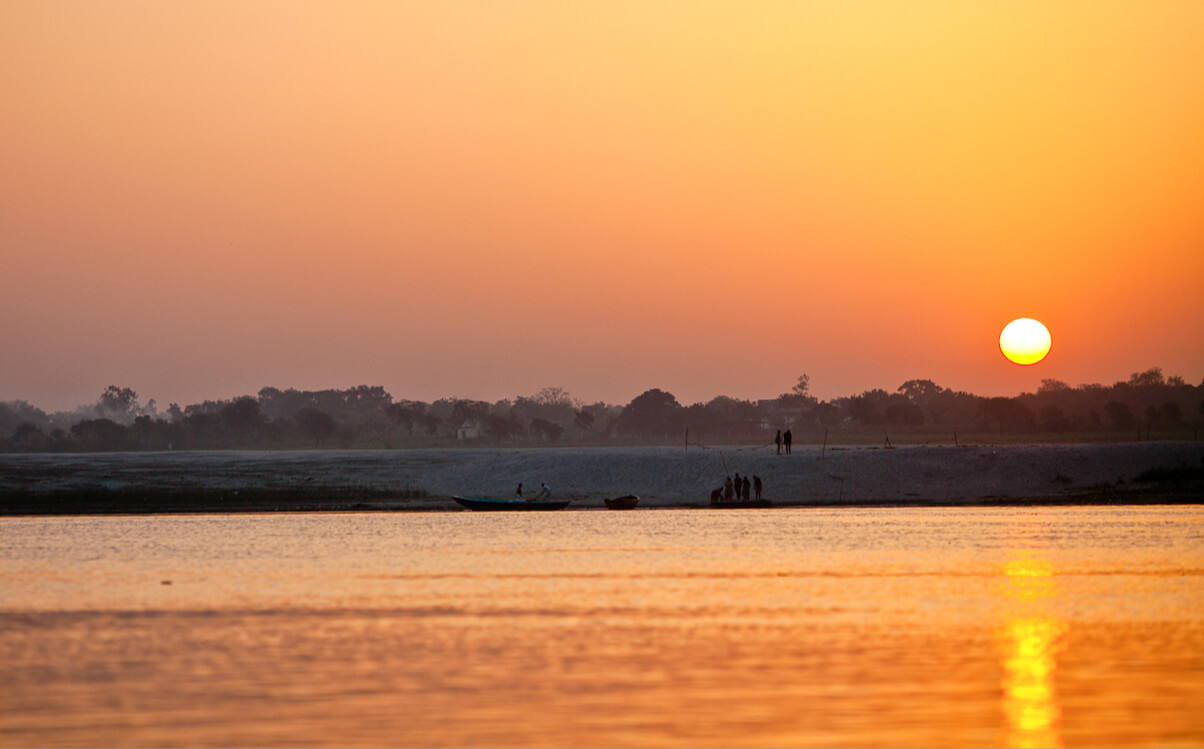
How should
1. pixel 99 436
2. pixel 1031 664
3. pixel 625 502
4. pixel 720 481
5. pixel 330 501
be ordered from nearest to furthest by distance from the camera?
1. pixel 1031 664
2. pixel 625 502
3. pixel 330 501
4. pixel 720 481
5. pixel 99 436

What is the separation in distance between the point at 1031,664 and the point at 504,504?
2077 inches

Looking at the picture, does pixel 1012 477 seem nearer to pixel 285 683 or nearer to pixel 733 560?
pixel 733 560

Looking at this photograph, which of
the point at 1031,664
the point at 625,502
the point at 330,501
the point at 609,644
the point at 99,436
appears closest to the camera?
the point at 1031,664

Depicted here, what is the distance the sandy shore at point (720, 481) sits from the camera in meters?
76.8

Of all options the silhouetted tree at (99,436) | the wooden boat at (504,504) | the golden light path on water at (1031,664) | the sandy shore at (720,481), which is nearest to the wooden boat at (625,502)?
the wooden boat at (504,504)

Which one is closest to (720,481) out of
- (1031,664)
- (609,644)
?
(609,644)

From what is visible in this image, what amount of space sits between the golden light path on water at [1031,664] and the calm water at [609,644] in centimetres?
8

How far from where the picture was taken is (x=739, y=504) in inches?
2854

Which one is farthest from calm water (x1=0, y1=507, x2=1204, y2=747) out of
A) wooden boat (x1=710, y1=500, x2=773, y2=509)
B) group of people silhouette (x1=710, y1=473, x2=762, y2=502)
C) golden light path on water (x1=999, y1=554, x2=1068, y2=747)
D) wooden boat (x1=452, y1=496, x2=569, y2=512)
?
group of people silhouette (x1=710, y1=473, x2=762, y2=502)

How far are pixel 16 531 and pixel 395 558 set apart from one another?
25305mm

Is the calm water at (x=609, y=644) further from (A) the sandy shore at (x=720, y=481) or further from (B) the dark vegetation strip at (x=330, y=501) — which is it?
(A) the sandy shore at (x=720, y=481)

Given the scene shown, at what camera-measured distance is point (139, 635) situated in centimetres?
2455

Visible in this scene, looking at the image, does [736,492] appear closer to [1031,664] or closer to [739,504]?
[739,504]

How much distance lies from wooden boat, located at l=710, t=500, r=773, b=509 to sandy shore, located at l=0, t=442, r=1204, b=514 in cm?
180
